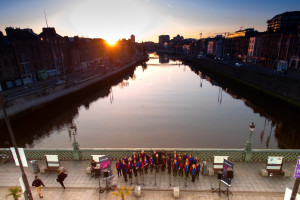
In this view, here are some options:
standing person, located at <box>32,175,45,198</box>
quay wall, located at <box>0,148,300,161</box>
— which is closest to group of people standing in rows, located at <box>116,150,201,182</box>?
quay wall, located at <box>0,148,300,161</box>

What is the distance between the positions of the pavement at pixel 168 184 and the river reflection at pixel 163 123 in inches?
445

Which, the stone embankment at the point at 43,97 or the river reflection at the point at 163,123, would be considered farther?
the stone embankment at the point at 43,97

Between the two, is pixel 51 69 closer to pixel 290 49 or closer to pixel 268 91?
pixel 268 91

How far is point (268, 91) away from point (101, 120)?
144 ft

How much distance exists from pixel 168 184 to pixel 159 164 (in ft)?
4.76

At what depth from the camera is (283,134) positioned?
88.1ft

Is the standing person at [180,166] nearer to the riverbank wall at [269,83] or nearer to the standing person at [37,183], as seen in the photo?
the standing person at [37,183]

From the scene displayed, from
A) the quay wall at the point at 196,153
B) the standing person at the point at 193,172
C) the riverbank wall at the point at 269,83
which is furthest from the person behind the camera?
the riverbank wall at the point at 269,83

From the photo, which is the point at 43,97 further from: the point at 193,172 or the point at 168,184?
the point at 193,172

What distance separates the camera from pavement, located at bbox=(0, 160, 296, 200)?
34.4 ft

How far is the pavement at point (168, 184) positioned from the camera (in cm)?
1049

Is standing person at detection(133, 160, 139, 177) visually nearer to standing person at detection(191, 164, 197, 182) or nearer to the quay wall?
the quay wall

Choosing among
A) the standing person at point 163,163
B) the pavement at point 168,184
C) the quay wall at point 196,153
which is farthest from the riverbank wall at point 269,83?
the standing person at point 163,163

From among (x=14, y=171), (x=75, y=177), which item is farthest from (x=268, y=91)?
(x=14, y=171)
